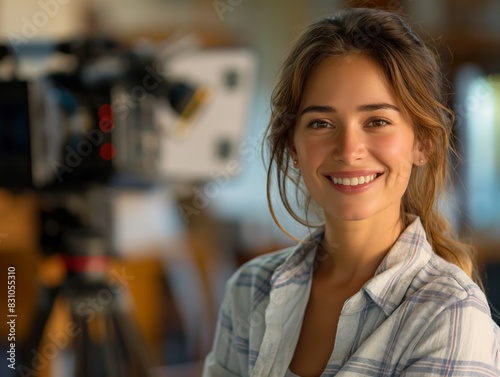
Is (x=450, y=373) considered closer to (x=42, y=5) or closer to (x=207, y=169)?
(x=207, y=169)

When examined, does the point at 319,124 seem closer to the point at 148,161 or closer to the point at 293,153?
the point at 293,153

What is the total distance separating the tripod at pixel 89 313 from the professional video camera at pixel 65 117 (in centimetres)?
16

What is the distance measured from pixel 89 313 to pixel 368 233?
0.99 metres

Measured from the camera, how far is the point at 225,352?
3.71 feet

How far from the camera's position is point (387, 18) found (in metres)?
0.99

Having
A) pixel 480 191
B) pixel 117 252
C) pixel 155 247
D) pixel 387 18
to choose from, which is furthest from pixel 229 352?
pixel 480 191

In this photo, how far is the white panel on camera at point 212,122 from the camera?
2.57 meters

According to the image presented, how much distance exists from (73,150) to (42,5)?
1.49 m

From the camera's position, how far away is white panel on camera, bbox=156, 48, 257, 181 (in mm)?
2574

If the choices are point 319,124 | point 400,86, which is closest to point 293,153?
point 319,124

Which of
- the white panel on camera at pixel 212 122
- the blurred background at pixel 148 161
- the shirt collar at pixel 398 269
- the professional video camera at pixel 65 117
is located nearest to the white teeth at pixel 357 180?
the shirt collar at pixel 398 269

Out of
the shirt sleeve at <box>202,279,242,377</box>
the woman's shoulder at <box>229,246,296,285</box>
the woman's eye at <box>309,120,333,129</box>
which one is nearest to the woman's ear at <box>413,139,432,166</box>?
the woman's eye at <box>309,120,333,129</box>

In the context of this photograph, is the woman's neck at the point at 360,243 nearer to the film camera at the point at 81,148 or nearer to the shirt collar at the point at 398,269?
the shirt collar at the point at 398,269

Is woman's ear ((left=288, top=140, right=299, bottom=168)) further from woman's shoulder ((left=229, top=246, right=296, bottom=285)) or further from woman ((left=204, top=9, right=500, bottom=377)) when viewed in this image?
woman's shoulder ((left=229, top=246, right=296, bottom=285))
